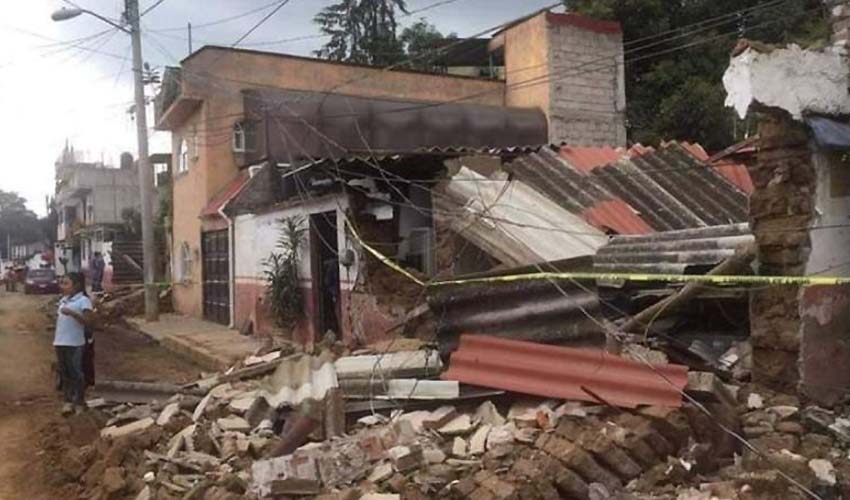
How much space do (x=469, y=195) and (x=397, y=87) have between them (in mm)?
14312

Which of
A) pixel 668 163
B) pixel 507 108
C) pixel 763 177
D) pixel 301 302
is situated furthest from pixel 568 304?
pixel 507 108

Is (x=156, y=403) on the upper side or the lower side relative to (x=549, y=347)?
lower

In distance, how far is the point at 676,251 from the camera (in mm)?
6660

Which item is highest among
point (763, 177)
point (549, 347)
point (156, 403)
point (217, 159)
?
point (217, 159)

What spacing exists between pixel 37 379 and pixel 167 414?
5.80 m

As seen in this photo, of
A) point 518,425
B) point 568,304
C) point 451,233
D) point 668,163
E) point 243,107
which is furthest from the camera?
point 243,107

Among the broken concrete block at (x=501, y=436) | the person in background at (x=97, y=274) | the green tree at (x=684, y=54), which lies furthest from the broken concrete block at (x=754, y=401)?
the person in background at (x=97, y=274)

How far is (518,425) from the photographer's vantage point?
5.00 meters

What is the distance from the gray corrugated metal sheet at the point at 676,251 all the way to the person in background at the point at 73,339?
556 centimetres

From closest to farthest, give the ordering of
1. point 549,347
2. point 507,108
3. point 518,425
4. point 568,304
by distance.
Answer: point 518,425, point 549,347, point 568,304, point 507,108

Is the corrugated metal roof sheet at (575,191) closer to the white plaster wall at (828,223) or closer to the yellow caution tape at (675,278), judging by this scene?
the yellow caution tape at (675,278)

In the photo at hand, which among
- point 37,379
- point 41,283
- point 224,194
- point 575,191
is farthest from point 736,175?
point 41,283

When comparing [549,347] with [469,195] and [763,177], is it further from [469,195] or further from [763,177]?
[469,195]

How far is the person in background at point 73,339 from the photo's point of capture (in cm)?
859
